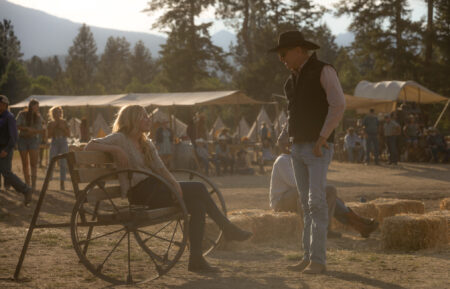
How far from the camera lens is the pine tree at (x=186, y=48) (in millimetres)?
46531

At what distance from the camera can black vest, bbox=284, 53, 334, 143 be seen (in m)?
5.06

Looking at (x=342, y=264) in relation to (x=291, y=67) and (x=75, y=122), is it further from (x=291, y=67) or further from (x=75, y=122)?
(x=75, y=122)

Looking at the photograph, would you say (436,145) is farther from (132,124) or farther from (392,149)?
(132,124)

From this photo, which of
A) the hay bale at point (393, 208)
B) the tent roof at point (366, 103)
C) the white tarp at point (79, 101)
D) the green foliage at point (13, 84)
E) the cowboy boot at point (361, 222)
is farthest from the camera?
the green foliage at point (13, 84)

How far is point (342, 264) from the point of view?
5473 millimetres

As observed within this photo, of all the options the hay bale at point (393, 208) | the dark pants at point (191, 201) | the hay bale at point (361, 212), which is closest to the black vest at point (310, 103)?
the dark pants at point (191, 201)

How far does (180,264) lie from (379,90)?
74.8 feet

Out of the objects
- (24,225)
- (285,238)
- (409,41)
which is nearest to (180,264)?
(285,238)

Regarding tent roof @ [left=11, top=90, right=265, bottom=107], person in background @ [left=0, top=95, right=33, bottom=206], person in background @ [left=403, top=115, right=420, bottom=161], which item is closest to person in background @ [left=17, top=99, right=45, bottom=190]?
person in background @ [left=0, top=95, right=33, bottom=206]

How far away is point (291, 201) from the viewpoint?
23.4 ft

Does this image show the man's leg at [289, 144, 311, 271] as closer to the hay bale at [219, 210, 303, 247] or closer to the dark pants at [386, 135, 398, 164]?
the hay bale at [219, 210, 303, 247]

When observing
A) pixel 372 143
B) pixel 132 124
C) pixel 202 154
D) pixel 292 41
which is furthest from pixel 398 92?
pixel 132 124

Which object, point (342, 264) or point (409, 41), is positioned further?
point (409, 41)

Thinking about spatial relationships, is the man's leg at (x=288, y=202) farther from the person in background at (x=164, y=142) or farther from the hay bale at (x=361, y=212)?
the person in background at (x=164, y=142)
